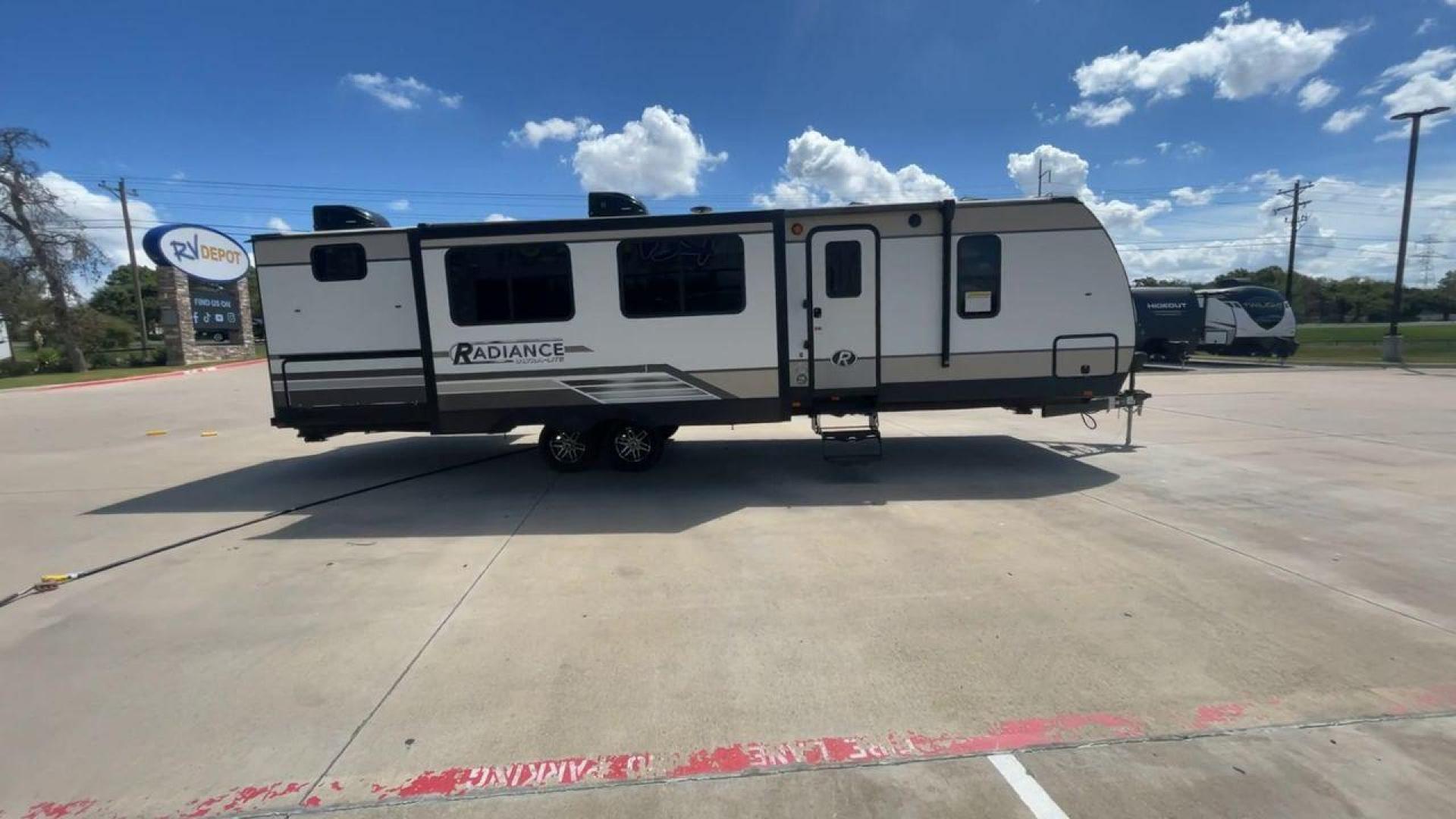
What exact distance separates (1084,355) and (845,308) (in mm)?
2979

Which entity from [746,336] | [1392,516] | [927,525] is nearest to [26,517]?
[746,336]

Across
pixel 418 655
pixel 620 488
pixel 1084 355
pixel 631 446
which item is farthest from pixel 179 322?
pixel 1084 355

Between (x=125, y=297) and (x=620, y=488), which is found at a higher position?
(x=125, y=297)

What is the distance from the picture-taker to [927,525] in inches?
238

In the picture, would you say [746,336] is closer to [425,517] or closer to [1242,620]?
[425,517]

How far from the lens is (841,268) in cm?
761

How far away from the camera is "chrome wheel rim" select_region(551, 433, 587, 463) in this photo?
827 cm

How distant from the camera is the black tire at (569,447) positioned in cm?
826

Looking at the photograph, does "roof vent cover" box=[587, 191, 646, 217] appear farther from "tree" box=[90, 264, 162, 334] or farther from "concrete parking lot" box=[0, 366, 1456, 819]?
"tree" box=[90, 264, 162, 334]

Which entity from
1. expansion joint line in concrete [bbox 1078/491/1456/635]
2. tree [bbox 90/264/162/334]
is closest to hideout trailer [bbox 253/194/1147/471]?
expansion joint line in concrete [bbox 1078/491/1456/635]

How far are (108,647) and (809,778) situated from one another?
14.7ft

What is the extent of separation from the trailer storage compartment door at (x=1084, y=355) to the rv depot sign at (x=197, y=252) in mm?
38309

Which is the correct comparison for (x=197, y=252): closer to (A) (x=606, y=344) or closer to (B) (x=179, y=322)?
(B) (x=179, y=322)

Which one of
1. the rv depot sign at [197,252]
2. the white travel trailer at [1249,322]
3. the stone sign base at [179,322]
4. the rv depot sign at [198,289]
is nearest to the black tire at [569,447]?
the white travel trailer at [1249,322]
